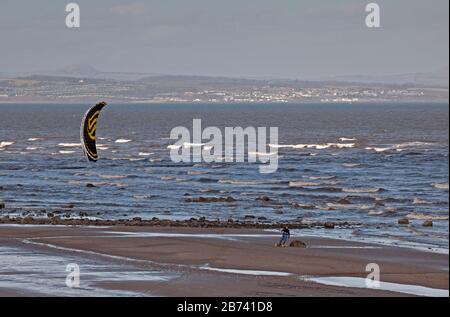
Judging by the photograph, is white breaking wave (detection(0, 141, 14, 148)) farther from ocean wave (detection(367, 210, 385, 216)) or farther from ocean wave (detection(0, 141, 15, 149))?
ocean wave (detection(367, 210, 385, 216))

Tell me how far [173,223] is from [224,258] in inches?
367

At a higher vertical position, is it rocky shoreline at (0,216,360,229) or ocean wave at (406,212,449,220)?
rocky shoreline at (0,216,360,229)

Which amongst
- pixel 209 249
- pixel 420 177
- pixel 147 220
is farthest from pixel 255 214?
pixel 420 177

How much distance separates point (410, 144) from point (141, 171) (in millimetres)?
34317

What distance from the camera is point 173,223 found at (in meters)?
37.0

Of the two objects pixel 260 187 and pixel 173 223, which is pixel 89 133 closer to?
pixel 173 223

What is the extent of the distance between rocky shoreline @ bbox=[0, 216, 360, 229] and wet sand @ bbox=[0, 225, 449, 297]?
1090mm

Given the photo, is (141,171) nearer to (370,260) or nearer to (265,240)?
(265,240)

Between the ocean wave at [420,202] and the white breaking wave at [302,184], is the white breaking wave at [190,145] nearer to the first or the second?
the white breaking wave at [302,184]

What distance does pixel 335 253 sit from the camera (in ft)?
94.3

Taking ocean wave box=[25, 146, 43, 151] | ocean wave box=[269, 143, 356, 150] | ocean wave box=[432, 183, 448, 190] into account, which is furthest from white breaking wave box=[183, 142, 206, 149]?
ocean wave box=[432, 183, 448, 190]

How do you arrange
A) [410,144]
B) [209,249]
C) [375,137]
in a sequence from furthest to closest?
[375,137], [410,144], [209,249]

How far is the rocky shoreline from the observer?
120 feet

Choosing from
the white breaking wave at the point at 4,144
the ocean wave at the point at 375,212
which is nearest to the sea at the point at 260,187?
the ocean wave at the point at 375,212
